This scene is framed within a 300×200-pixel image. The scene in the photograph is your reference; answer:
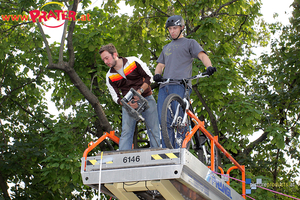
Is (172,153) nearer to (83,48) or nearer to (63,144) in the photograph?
(63,144)

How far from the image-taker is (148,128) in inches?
204

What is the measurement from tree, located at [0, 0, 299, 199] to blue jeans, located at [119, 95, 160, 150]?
12.9 ft

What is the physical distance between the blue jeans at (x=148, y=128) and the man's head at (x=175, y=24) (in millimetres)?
1032

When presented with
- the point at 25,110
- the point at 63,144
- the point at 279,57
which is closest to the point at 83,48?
the point at 63,144

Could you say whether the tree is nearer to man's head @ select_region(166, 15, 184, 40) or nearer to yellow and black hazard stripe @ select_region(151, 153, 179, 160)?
man's head @ select_region(166, 15, 184, 40)

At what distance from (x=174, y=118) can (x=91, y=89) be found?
5604 mm

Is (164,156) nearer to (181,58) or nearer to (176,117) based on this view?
(176,117)

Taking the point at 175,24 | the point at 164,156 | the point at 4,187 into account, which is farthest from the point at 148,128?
the point at 4,187

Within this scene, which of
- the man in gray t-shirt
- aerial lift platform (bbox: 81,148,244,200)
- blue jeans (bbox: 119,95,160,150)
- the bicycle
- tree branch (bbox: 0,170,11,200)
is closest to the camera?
aerial lift platform (bbox: 81,148,244,200)

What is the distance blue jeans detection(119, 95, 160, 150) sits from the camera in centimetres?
516

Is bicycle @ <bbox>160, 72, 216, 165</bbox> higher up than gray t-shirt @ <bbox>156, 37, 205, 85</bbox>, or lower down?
lower down

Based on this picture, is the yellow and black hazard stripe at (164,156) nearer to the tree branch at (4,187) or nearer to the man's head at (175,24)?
the man's head at (175,24)

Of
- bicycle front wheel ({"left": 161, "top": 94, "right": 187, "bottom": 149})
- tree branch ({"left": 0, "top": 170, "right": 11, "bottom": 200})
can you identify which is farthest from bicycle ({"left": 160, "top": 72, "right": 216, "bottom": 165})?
tree branch ({"left": 0, "top": 170, "right": 11, "bottom": 200})

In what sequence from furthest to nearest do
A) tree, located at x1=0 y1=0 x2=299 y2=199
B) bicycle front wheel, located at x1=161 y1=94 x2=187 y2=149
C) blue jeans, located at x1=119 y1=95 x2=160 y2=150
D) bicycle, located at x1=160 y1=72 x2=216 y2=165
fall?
tree, located at x1=0 y1=0 x2=299 y2=199
blue jeans, located at x1=119 y1=95 x2=160 y2=150
bicycle front wheel, located at x1=161 y1=94 x2=187 y2=149
bicycle, located at x1=160 y1=72 x2=216 y2=165
